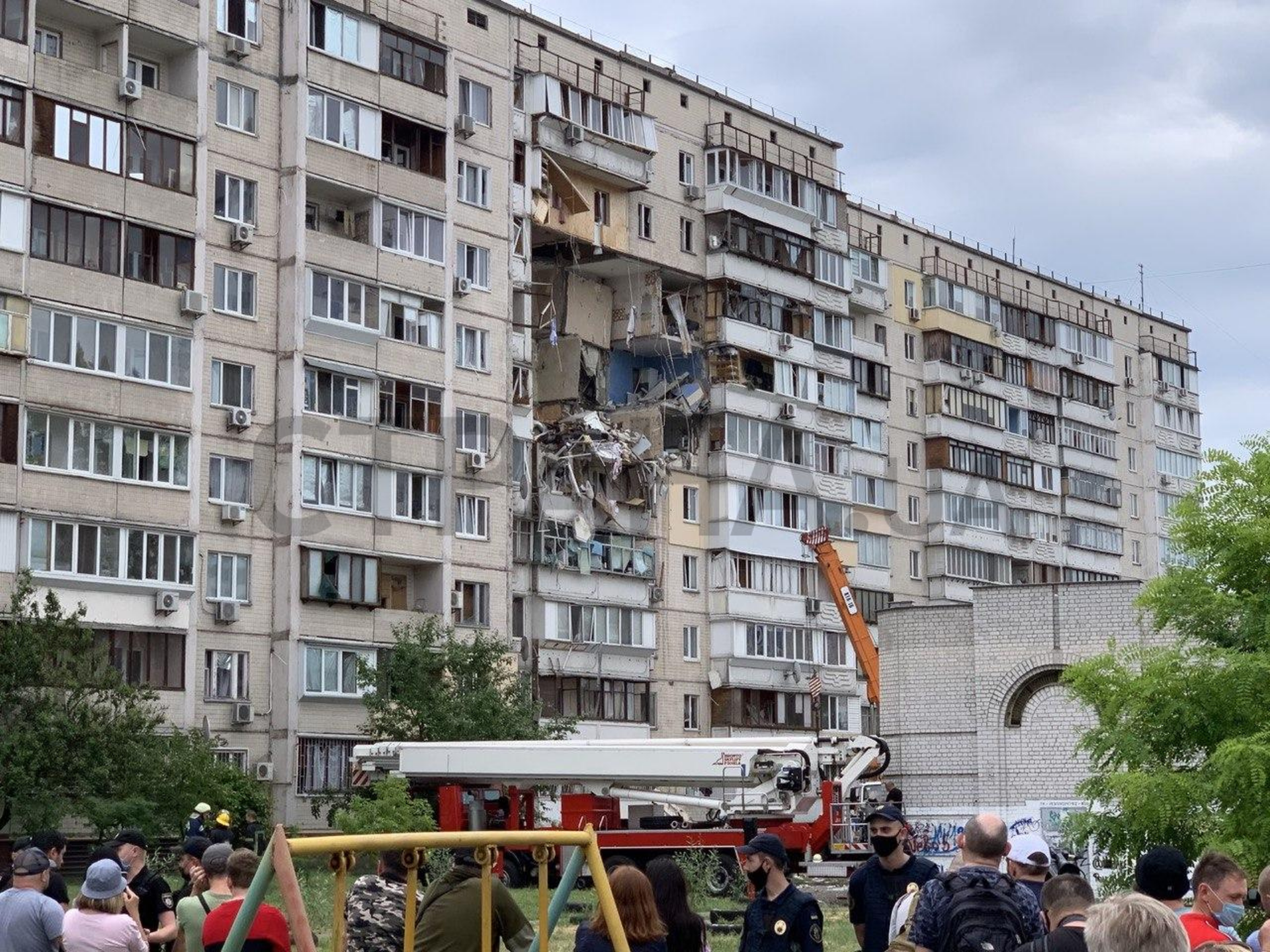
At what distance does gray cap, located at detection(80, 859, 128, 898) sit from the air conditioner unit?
117ft

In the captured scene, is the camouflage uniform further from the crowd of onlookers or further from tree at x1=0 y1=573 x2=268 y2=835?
tree at x1=0 y1=573 x2=268 y2=835

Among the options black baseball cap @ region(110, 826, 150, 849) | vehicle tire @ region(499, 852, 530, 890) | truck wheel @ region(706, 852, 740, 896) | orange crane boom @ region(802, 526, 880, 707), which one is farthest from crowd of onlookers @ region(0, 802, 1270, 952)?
orange crane boom @ region(802, 526, 880, 707)

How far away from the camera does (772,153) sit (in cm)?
6775

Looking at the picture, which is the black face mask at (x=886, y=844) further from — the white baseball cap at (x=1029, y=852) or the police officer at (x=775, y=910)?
the white baseball cap at (x=1029, y=852)

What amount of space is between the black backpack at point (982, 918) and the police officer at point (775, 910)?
6.34 feet

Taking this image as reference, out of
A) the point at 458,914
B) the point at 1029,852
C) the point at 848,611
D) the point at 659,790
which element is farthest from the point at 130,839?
the point at 848,611

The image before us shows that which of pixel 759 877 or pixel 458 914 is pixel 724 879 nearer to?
pixel 759 877

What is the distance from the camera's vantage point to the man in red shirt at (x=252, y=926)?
897 centimetres

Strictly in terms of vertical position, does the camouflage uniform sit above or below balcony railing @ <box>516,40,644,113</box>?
below

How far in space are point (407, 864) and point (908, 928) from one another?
4203mm

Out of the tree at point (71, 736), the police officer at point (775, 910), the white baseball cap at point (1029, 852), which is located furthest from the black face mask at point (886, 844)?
the tree at point (71, 736)

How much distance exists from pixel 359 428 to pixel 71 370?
29.0 feet

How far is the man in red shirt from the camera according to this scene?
8.97 meters

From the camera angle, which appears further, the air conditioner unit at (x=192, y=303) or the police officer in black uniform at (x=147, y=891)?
the air conditioner unit at (x=192, y=303)
